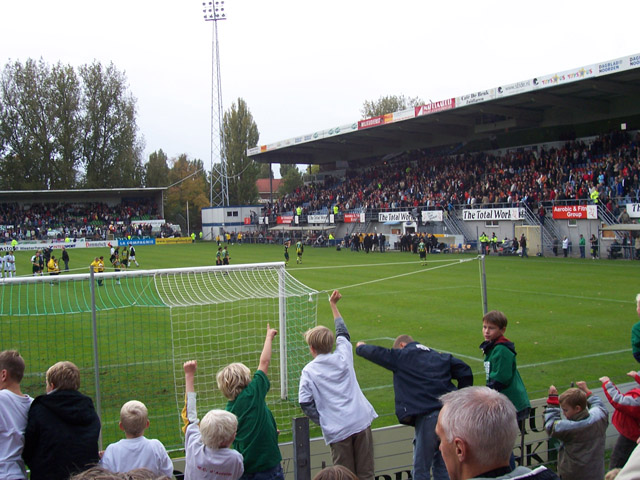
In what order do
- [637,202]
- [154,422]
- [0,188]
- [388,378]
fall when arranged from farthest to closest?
[0,188] < [637,202] < [388,378] < [154,422]

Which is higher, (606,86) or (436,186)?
(606,86)

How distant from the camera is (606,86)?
1330 inches

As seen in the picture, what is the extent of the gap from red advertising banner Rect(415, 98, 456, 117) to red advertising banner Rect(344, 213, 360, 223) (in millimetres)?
11171

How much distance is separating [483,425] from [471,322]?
13.8 meters

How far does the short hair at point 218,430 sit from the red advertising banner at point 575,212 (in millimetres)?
→ 32322

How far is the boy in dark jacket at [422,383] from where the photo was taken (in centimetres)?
475

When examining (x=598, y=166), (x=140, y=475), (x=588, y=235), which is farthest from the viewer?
Answer: (x=598, y=166)

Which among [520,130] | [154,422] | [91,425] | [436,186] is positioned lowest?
[154,422]

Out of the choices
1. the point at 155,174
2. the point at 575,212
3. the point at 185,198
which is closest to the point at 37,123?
the point at 155,174

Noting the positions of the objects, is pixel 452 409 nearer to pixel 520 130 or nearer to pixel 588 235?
pixel 588 235

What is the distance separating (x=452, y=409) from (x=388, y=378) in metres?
8.89

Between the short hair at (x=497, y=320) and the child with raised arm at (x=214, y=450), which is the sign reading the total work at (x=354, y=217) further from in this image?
the child with raised arm at (x=214, y=450)

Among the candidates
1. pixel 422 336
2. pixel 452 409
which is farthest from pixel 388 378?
pixel 452 409

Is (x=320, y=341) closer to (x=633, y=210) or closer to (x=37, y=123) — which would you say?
(x=633, y=210)
